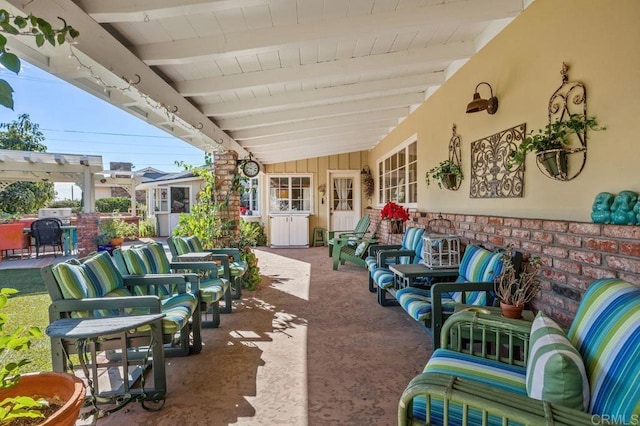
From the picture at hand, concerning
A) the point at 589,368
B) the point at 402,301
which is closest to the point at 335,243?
the point at 402,301

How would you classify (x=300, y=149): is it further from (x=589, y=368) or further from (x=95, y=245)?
(x=589, y=368)

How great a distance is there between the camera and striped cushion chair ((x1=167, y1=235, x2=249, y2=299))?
3.88m

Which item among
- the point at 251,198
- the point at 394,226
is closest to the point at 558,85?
the point at 394,226

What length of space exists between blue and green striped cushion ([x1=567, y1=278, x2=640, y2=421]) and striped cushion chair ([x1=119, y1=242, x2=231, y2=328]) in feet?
8.72

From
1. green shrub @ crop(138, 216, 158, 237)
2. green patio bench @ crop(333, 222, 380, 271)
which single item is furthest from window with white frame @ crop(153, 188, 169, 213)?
green patio bench @ crop(333, 222, 380, 271)

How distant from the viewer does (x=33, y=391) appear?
56.7 inches

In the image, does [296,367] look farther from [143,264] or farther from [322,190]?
[322,190]

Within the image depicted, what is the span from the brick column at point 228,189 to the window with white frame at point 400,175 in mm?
2888

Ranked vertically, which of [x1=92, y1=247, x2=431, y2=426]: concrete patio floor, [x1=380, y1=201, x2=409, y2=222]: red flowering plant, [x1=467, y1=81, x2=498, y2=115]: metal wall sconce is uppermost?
[x1=467, y1=81, x2=498, y2=115]: metal wall sconce

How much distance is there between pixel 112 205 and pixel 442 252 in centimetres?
1808

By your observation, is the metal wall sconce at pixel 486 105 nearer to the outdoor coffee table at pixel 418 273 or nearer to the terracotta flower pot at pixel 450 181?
the terracotta flower pot at pixel 450 181

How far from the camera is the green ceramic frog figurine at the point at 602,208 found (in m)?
1.80

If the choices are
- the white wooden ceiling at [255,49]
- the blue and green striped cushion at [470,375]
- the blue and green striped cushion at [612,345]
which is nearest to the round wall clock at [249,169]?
the white wooden ceiling at [255,49]

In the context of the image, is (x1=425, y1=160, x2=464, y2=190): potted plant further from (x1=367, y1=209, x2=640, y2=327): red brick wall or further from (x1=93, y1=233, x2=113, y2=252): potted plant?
(x1=93, y1=233, x2=113, y2=252): potted plant
